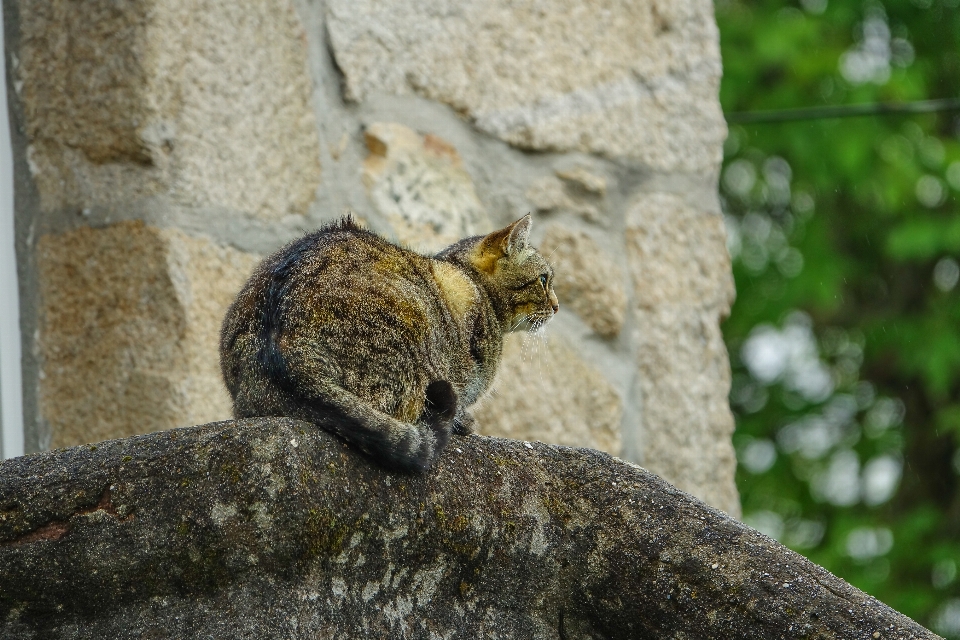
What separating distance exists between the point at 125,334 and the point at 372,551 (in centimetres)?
97

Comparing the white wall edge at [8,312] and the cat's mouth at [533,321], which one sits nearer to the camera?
the white wall edge at [8,312]

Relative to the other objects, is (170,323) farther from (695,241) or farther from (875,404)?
(875,404)

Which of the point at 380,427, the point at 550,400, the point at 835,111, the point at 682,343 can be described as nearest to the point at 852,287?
the point at 835,111

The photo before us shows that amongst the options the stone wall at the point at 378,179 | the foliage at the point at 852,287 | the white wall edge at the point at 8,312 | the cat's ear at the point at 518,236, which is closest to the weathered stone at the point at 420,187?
the stone wall at the point at 378,179

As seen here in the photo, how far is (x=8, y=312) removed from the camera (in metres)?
2.05

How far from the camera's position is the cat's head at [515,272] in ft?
7.57

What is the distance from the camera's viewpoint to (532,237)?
264 centimetres

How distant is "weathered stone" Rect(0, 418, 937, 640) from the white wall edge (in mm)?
922

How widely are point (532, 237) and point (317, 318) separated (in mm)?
1125

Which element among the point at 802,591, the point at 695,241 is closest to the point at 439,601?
the point at 802,591

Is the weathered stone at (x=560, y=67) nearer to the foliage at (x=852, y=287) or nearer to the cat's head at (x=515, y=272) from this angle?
the cat's head at (x=515, y=272)

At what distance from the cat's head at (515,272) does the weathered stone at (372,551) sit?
87 centimetres

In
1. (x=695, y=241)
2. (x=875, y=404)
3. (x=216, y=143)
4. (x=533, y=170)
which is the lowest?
(x=875, y=404)

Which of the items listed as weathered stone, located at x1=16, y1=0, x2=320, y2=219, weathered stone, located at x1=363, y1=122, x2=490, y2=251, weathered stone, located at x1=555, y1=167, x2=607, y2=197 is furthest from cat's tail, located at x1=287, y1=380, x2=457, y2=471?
weathered stone, located at x1=555, y1=167, x2=607, y2=197
